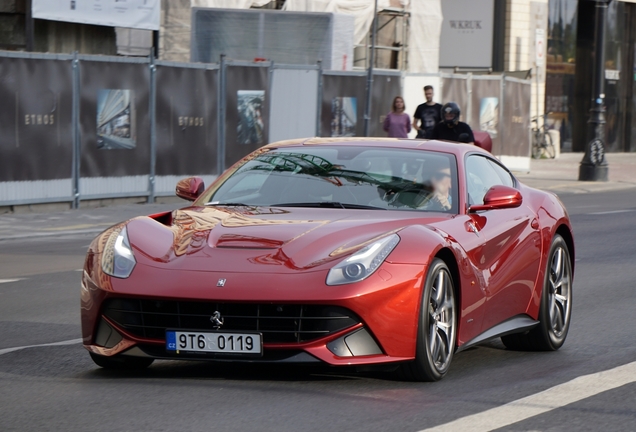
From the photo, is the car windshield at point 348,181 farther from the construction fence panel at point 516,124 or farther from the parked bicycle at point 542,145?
the parked bicycle at point 542,145

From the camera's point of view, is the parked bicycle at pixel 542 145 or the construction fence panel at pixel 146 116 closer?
the construction fence panel at pixel 146 116

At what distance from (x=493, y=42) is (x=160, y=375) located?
36827mm

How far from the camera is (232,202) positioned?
7551mm

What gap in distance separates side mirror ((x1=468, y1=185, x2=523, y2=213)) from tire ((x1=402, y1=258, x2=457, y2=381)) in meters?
0.67

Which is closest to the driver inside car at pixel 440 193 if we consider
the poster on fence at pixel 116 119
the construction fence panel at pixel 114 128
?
the construction fence panel at pixel 114 128

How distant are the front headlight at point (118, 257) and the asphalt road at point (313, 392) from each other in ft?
1.83

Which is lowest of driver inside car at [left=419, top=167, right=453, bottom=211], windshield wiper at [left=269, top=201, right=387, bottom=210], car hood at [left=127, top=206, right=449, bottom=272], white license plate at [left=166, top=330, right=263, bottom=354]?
white license plate at [left=166, top=330, right=263, bottom=354]

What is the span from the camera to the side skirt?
23.6 feet

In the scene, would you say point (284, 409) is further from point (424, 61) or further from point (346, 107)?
point (424, 61)

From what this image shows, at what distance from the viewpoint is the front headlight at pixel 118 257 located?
21.3 feet

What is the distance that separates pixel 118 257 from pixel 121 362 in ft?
1.98

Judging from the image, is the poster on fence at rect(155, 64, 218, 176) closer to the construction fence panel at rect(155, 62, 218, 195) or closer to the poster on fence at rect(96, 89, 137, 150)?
the construction fence panel at rect(155, 62, 218, 195)

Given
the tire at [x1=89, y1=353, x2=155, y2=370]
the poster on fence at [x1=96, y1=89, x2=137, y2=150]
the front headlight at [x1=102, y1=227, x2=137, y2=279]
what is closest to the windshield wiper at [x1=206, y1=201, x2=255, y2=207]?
the front headlight at [x1=102, y1=227, x2=137, y2=279]

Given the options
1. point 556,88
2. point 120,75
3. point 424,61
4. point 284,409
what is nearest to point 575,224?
point 120,75
